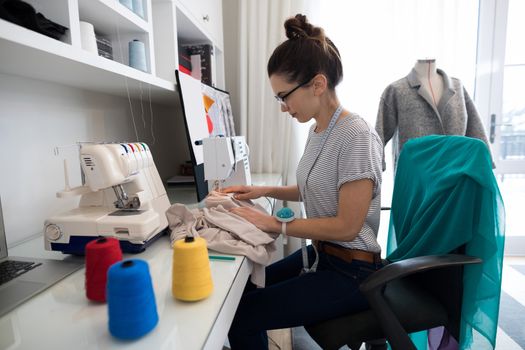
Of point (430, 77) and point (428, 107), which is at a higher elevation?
point (430, 77)

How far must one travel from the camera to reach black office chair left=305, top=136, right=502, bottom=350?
2.65ft

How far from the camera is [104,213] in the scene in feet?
2.83

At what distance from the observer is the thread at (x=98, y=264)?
1.90ft

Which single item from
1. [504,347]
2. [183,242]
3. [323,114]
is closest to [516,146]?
[504,347]

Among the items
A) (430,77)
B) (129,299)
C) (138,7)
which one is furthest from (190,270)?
(430,77)

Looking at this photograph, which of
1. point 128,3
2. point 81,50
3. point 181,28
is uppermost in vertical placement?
point 181,28

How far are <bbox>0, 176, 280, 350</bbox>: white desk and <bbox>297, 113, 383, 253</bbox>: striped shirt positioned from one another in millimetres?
392

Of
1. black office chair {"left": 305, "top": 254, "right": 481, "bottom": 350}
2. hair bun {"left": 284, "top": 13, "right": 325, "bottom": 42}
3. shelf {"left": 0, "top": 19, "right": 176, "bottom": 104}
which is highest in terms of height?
hair bun {"left": 284, "top": 13, "right": 325, "bottom": 42}

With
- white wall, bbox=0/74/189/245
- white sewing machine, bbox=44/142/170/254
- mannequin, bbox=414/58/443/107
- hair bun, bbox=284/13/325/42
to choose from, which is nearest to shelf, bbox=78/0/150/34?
white wall, bbox=0/74/189/245

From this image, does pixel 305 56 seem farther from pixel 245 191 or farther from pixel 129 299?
pixel 129 299

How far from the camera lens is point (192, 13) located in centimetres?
161

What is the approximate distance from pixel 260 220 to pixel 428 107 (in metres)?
1.50

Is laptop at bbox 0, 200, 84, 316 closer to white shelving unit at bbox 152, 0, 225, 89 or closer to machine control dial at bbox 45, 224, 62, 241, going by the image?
machine control dial at bbox 45, 224, 62, 241

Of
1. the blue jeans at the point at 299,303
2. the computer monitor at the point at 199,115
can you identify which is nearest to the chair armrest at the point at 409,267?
the blue jeans at the point at 299,303
